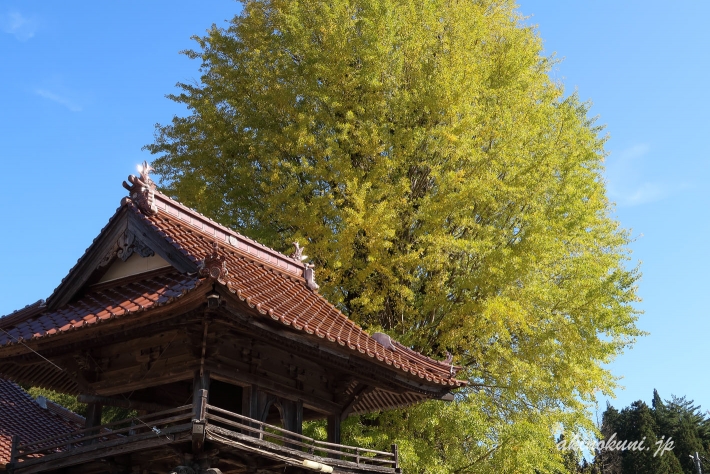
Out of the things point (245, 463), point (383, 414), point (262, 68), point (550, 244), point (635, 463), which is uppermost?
point (262, 68)

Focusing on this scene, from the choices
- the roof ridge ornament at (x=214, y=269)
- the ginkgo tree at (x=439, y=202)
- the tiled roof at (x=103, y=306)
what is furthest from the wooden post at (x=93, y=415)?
the ginkgo tree at (x=439, y=202)

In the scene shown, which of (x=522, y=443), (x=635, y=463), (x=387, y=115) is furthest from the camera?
(x=635, y=463)

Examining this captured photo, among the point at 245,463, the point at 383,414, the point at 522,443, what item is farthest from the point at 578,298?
the point at 245,463

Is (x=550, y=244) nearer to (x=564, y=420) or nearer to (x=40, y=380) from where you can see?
(x=564, y=420)

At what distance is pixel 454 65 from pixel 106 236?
299 inches

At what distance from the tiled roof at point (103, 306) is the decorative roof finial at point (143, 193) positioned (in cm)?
106

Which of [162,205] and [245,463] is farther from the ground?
[162,205]

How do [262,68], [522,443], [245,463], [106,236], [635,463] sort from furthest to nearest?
[635,463] → [262,68] → [522,443] → [106,236] → [245,463]

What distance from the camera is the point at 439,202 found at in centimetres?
1289

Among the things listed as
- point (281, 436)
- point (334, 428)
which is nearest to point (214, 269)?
point (281, 436)

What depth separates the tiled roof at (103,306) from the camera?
8.09m

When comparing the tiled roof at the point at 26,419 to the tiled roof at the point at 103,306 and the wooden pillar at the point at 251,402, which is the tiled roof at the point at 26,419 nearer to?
the tiled roof at the point at 103,306

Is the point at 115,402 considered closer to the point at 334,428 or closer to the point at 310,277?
the point at 334,428

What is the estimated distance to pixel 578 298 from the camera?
13.4 m
